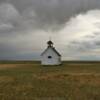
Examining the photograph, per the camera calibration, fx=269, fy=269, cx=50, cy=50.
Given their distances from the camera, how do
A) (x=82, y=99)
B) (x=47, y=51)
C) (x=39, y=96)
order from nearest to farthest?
(x=82, y=99)
(x=39, y=96)
(x=47, y=51)

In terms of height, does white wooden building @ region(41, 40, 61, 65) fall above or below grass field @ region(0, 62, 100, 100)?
above

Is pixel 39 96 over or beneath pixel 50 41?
beneath

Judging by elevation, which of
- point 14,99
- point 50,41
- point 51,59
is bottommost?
point 14,99

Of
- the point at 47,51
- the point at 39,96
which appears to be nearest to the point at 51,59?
the point at 47,51

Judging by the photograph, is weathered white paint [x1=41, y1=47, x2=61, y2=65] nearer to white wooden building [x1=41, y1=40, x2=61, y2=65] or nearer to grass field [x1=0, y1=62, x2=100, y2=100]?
white wooden building [x1=41, y1=40, x2=61, y2=65]

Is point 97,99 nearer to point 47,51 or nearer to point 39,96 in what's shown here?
point 39,96

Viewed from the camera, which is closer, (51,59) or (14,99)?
(14,99)

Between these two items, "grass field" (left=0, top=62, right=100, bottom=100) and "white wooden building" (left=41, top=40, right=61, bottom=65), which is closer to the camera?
"grass field" (left=0, top=62, right=100, bottom=100)

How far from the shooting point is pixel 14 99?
611 inches

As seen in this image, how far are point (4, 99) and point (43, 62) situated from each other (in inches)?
2201

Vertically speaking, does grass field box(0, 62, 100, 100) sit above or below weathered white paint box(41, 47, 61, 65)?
below

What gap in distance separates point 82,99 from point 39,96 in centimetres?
282

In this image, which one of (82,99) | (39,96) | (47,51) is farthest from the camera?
(47,51)

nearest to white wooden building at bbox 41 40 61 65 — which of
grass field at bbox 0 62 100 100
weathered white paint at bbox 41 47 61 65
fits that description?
weathered white paint at bbox 41 47 61 65
